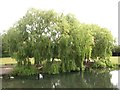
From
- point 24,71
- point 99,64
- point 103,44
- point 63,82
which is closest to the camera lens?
point 63,82

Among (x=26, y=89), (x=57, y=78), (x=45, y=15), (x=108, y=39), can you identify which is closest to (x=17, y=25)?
(x=45, y=15)

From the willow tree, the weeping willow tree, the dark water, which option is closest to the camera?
the dark water

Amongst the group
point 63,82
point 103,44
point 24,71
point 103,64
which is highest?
point 103,44

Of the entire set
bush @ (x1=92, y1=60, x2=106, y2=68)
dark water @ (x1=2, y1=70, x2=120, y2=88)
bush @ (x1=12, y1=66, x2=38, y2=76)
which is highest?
bush @ (x1=92, y1=60, x2=106, y2=68)

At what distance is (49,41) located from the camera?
866 inches

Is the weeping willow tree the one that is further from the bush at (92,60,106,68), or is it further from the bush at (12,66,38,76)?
the bush at (92,60,106,68)

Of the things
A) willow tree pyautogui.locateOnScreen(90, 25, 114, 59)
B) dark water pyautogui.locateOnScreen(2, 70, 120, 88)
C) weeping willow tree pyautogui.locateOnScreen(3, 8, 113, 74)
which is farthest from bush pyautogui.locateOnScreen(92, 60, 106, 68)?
dark water pyautogui.locateOnScreen(2, 70, 120, 88)

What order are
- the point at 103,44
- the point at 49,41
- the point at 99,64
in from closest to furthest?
A: the point at 49,41 < the point at 99,64 < the point at 103,44

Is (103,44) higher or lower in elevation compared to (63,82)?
higher

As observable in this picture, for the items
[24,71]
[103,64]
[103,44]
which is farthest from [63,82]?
[103,44]

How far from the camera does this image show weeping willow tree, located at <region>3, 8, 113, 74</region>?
21.9 metres

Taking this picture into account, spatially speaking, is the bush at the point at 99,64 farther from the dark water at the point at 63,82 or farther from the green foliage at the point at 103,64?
the dark water at the point at 63,82

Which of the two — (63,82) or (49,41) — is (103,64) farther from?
(63,82)

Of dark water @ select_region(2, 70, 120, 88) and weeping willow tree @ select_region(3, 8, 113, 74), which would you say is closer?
dark water @ select_region(2, 70, 120, 88)
